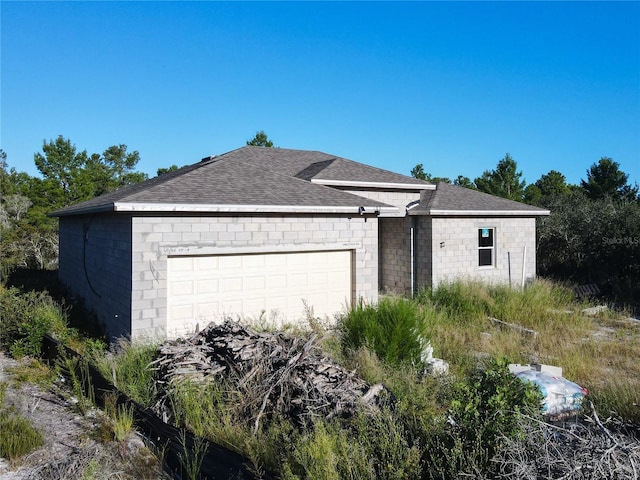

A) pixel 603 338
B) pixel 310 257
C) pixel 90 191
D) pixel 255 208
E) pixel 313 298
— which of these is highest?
pixel 90 191

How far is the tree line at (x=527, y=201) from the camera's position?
17.6 m

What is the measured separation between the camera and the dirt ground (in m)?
4.88

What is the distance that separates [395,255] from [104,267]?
973 cm

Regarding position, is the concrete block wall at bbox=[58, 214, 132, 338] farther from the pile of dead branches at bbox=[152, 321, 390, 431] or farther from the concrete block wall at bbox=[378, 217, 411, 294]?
the concrete block wall at bbox=[378, 217, 411, 294]

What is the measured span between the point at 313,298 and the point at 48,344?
5.65 metres

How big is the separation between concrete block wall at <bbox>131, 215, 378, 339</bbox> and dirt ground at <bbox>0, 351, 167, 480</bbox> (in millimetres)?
2383

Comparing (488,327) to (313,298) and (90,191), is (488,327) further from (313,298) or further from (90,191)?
(90,191)

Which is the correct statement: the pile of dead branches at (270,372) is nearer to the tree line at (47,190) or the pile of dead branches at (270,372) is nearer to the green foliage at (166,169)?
the tree line at (47,190)

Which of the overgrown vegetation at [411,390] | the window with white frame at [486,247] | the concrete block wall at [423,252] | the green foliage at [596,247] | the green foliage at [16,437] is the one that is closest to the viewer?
Result: the overgrown vegetation at [411,390]

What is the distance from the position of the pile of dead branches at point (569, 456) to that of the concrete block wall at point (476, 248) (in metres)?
11.2

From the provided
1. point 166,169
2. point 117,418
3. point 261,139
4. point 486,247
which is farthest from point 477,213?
point 166,169

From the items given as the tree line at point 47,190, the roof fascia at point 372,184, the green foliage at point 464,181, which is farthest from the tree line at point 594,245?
the tree line at point 47,190

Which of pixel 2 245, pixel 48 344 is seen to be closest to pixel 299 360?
pixel 48 344

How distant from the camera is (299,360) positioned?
667cm
